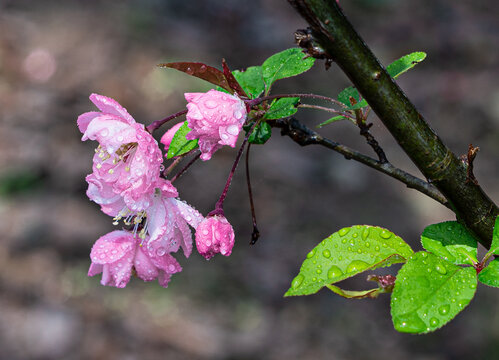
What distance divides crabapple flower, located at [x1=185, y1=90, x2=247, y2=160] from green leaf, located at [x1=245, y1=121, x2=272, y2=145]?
0.25 feet

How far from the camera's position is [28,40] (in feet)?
13.6

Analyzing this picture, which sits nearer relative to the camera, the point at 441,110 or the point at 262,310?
the point at 262,310

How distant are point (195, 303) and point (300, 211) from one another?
947mm

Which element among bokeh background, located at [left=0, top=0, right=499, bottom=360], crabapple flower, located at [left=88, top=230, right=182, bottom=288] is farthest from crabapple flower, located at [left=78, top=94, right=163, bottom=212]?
bokeh background, located at [left=0, top=0, right=499, bottom=360]

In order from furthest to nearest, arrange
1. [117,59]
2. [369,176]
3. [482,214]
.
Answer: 1. [117,59]
2. [369,176]
3. [482,214]

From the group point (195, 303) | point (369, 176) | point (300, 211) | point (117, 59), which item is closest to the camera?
point (195, 303)

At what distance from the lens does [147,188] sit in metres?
0.77

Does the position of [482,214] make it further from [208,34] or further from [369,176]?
[208,34]

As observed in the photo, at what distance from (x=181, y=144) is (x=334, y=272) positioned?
0.32m

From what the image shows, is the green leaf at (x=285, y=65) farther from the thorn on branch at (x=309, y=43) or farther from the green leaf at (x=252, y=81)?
the thorn on branch at (x=309, y=43)

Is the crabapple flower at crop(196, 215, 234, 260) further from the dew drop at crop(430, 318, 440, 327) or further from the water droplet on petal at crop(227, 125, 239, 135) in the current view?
the dew drop at crop(430, 318, 440, 327)

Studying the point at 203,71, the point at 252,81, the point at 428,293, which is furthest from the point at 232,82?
the point at 428,293

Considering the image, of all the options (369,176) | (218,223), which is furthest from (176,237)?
(369,176)

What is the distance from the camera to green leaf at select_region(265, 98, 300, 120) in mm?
781
